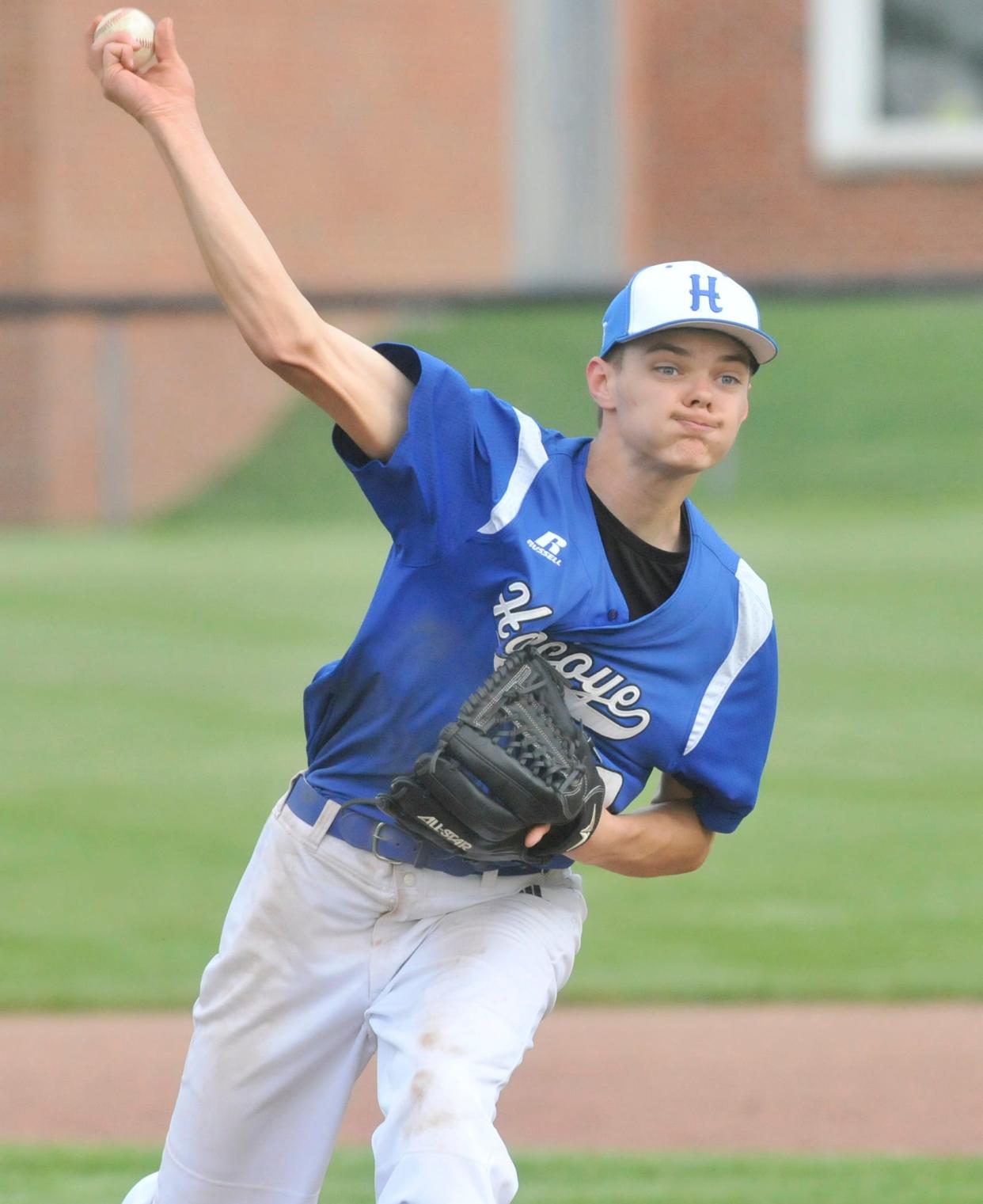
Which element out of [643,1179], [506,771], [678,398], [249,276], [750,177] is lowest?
[643,1179]

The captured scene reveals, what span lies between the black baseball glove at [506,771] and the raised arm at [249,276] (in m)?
0.49

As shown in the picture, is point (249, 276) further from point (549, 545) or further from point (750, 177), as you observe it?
point (750, 177)

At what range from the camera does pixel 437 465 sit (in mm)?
3531

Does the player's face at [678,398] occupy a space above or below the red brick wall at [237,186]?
below

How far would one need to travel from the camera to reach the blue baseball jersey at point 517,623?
3564mm

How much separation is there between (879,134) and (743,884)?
1458 centimetres

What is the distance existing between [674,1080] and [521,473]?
2.90m

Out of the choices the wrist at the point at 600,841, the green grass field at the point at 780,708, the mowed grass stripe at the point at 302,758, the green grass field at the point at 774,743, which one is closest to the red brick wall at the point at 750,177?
the green grass field at the point at 774,743

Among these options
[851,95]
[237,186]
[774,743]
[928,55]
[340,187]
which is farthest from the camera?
[928,55]

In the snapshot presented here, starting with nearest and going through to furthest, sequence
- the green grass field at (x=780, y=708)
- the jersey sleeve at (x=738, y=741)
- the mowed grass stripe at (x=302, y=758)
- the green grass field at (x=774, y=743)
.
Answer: the jersey sleeve at (x=738, y=741), the green grass field at (x=774, y=743), the mowed grass stripe at (x=302, y=758), the green grass field at (x=780, y=708)

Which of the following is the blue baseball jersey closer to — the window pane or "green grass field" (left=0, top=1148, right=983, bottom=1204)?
"green grass field" (left=0, top=1148, right=983, bottom=1204)

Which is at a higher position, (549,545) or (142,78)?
(142,78)

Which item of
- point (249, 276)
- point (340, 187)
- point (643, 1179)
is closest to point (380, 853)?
point (249, 276)

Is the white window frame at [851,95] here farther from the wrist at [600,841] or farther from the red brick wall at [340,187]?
the wrist at [600,841]
